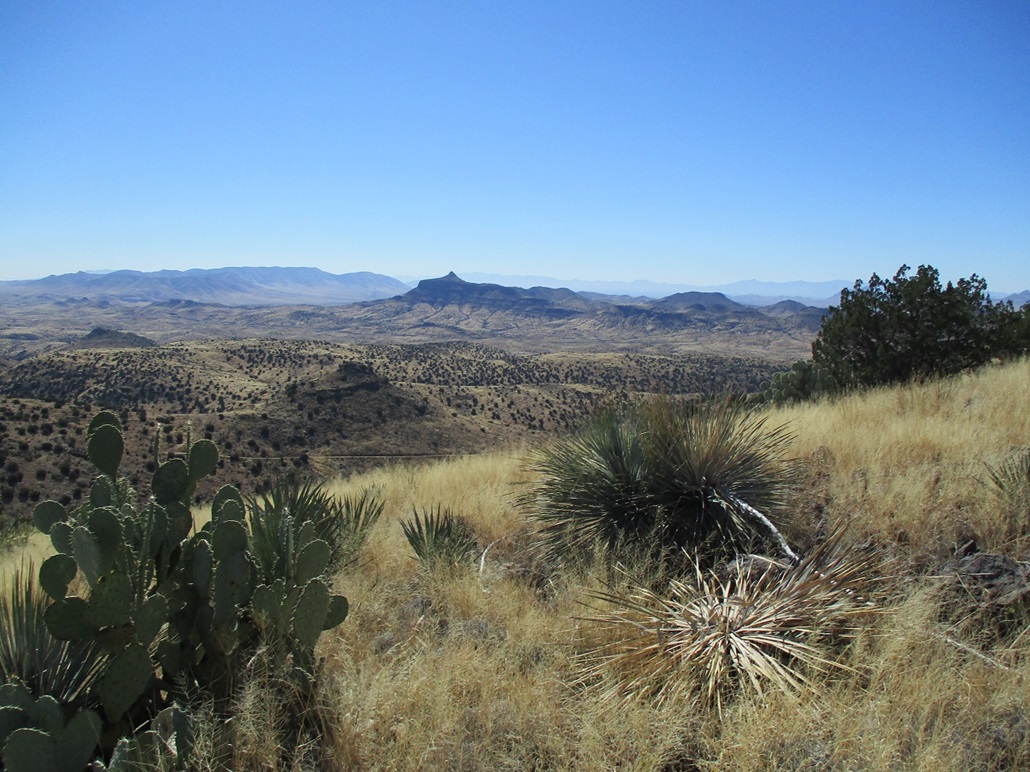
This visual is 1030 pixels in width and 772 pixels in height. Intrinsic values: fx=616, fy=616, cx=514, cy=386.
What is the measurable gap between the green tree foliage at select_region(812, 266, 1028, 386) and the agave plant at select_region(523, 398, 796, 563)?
354 inches

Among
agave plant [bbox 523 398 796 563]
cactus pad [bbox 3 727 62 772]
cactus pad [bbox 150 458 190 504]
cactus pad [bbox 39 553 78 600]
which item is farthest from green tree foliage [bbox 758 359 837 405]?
cactus pad [bbox 3 727 62 772]

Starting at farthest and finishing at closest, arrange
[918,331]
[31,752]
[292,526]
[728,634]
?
[918,331] → [292,526] → [728,634] → [31,752]

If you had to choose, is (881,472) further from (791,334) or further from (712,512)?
(791,334)

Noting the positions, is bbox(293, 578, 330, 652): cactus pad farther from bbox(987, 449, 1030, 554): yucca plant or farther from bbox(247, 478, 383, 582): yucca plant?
bbox(987, 449, 1030, 554): yucca plant

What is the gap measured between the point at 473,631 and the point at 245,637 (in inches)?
50.1

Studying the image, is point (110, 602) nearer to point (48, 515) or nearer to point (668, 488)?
point (48, 515)

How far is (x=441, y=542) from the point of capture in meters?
5.30

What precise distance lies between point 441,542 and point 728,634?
110 inches

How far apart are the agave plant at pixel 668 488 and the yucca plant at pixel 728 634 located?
728 millimetres

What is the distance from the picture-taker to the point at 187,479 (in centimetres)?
357

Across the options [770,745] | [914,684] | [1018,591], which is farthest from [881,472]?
[770,745]

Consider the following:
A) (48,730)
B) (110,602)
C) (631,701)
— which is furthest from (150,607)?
(631,701)

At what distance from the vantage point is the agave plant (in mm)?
4594

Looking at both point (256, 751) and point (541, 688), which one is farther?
→ point (541, 688)
